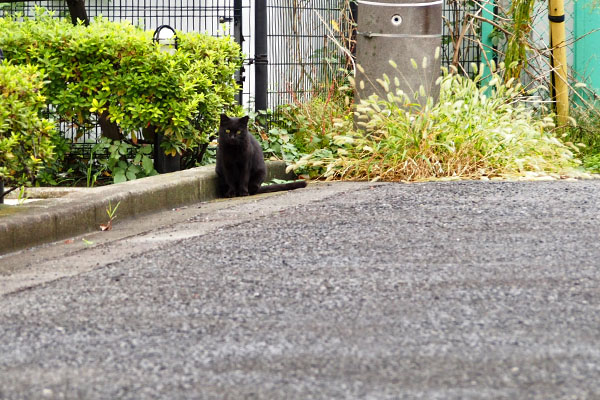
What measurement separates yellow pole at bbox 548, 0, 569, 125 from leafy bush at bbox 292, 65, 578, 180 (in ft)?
5.06

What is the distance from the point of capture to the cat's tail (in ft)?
24.0

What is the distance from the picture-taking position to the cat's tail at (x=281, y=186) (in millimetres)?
7320

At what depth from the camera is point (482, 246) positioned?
167 inches

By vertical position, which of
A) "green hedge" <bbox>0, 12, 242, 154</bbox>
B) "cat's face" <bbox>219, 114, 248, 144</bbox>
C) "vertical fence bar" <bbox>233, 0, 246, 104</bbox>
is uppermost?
"vertical fence bar" <bbox>233, 0, 246, 104</bbox>

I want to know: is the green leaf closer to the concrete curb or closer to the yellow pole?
the concrete curb

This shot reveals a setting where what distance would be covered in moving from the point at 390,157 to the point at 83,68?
281cm

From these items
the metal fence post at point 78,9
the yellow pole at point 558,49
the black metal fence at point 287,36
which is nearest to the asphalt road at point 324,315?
the black metal fence at point 287,36

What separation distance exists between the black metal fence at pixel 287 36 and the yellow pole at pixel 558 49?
1.09m

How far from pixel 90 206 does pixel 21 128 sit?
0.69m


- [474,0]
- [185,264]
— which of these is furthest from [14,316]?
[474,0]

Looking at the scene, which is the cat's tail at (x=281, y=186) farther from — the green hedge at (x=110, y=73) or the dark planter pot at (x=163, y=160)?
the green hedge at (x=110, y=73)

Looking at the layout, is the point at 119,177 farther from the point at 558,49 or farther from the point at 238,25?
the point at 558,49

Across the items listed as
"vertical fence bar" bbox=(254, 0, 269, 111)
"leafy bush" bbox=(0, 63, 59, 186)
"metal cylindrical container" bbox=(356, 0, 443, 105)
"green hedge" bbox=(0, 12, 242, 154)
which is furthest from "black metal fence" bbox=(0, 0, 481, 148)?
"leafy bush" bbox=(0, 63, 59, 186)

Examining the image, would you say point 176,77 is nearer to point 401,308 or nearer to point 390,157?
point 390,157
